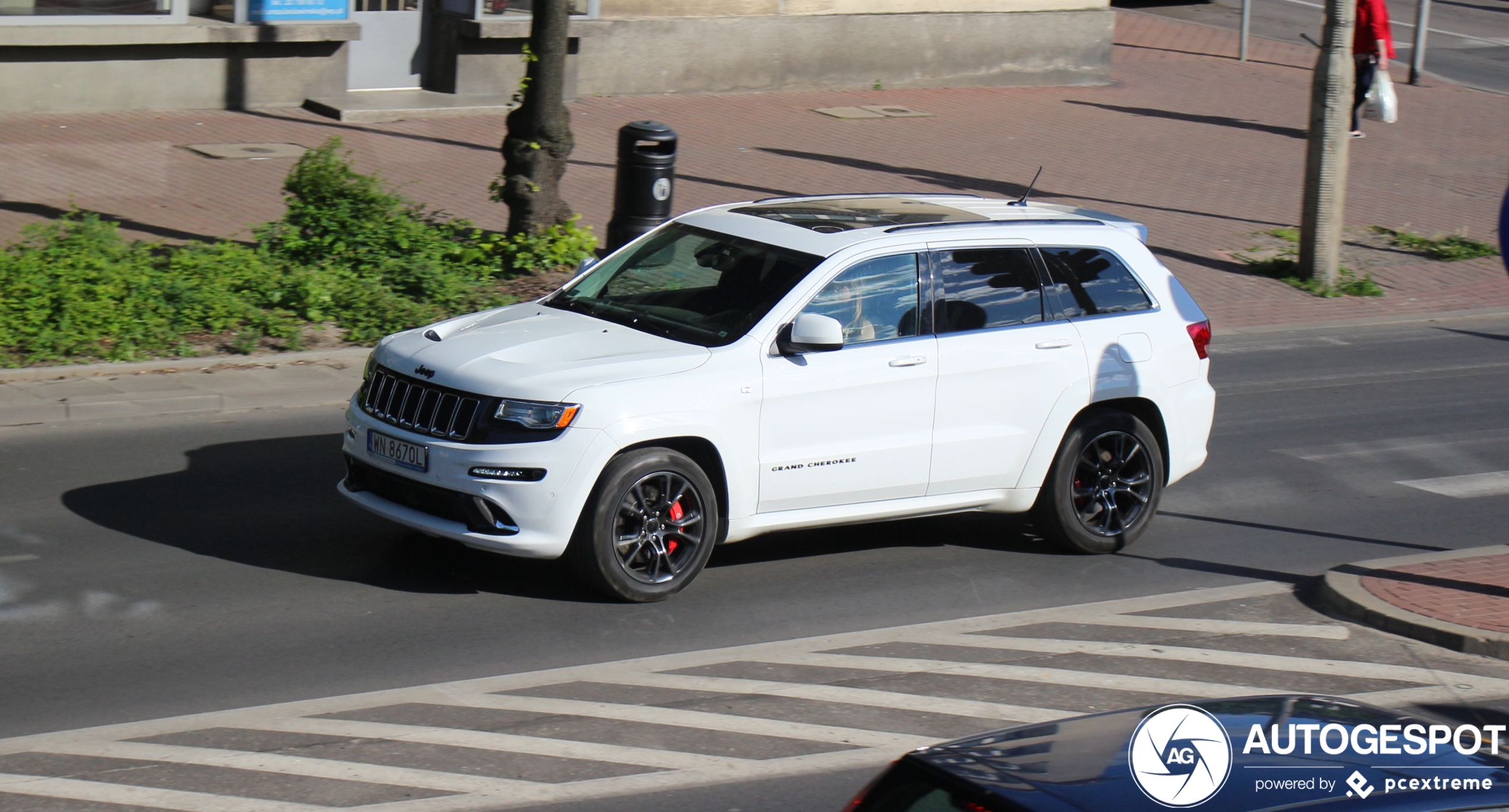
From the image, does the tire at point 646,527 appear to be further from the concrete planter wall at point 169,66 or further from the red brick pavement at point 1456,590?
the concrete planter wall at point 169,66

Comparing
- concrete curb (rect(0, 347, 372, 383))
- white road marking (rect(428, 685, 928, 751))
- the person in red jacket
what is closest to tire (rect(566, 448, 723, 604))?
white road marking (rect(428, 685, 928, 751))

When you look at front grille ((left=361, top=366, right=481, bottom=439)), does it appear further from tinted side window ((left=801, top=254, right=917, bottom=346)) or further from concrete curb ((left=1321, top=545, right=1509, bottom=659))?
concrete curb ((left=1321, top=545, right=1509, bottom=659))

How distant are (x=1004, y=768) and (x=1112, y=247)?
19.2 ft

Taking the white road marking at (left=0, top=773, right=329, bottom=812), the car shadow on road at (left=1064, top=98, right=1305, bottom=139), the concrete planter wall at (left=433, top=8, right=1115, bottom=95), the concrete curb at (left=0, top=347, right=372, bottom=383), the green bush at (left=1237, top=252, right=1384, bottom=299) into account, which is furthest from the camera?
the car shadow on road at (left=1064, top=98, right=1305, bottom=139)

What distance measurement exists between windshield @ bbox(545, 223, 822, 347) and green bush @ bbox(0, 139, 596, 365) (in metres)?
4.08

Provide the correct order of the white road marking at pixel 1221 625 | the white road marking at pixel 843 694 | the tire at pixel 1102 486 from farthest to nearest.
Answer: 1. the tire at pixel 1102 486
2. the white road marking at pixel 1221 625
3. the white road marking at pixel 843 694

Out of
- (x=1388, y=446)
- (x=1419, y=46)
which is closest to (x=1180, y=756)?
(x=1388, y=446)

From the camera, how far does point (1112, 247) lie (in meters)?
8.85

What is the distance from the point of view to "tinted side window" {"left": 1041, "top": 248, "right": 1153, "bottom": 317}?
865cm

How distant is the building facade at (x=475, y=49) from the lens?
18.3 m

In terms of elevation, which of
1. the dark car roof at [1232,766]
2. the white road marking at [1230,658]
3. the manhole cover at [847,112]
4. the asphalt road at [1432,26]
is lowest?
the white road marking at [1230,658]

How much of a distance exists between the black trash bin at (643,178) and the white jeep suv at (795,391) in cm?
492

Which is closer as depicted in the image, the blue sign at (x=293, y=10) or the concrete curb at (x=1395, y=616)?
the concrete curb at (x=1395, y=616)

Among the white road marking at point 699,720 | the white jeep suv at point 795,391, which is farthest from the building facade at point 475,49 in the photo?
the white road marking at point 699,720
